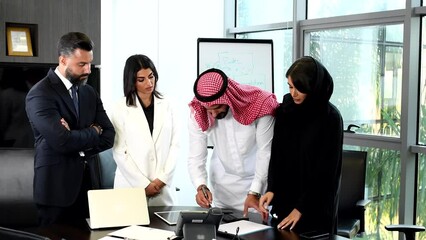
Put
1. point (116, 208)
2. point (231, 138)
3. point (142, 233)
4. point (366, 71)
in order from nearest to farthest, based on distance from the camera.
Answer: point (142, 233) < point (116, 208) < point (231, 138) < point (366, 71)

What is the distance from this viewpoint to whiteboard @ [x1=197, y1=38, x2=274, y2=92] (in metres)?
4.48

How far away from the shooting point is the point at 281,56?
4727mm

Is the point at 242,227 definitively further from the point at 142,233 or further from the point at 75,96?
the point at 75,96

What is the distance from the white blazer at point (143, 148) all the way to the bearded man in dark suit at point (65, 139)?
0.59 ft

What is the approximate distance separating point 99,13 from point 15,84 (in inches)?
35.0

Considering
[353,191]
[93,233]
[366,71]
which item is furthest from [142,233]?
[366,71]

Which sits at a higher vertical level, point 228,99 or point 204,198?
point 228,99

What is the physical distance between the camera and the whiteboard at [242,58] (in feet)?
14.7

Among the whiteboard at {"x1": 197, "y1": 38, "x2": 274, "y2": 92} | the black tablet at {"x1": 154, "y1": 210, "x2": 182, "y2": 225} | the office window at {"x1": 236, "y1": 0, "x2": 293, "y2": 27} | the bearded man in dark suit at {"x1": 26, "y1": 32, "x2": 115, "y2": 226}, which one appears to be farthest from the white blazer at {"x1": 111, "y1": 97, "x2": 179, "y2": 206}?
the office window at {"x1": 236, "y1": 0, "x2": 293, "y2": 27}

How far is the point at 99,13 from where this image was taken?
4.60 metres

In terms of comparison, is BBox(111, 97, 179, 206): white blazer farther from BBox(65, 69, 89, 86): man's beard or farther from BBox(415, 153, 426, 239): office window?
BBox(415, 153, 426, 239): office window

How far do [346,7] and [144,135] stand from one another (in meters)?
1.96

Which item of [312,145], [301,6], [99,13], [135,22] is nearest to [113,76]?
[135,22]

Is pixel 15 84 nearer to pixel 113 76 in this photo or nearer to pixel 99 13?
pixel 99 13
